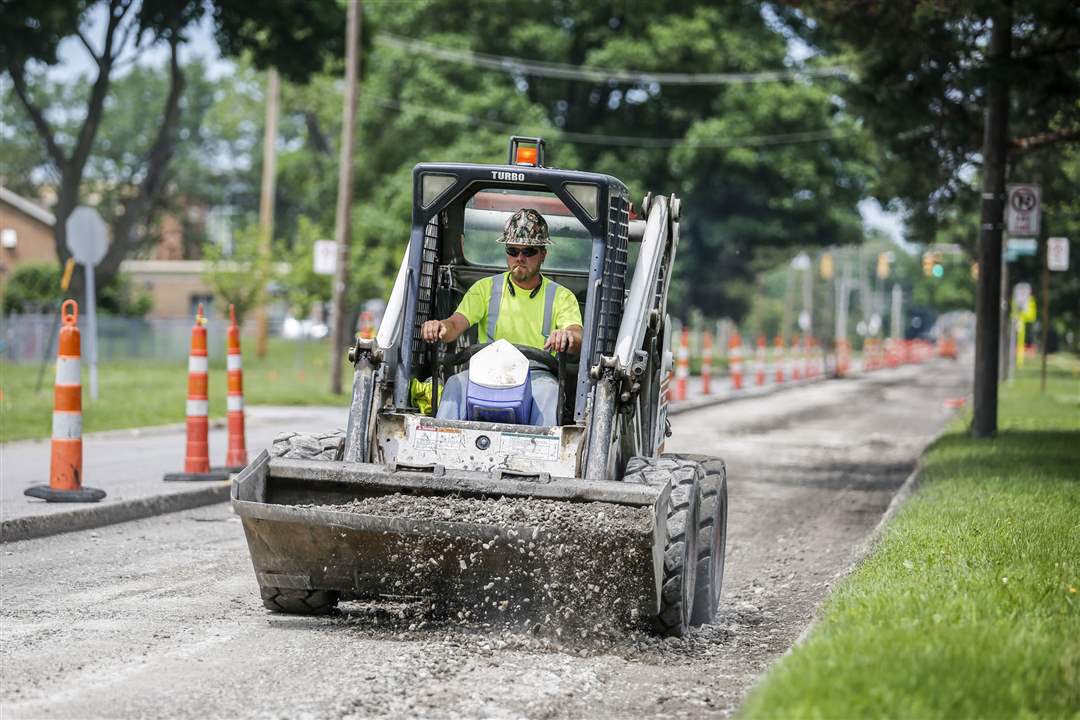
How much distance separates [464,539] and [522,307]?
188 cm

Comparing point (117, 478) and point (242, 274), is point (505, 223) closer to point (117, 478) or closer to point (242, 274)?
point (117, 478)

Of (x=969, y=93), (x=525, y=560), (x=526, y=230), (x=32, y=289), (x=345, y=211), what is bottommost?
(x=525, y=560)

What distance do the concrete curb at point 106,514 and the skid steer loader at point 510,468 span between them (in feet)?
10.2

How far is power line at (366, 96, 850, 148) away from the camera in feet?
140

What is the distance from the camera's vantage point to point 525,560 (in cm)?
650

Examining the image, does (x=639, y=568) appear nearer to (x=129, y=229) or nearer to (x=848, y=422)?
(x=848, y=422)

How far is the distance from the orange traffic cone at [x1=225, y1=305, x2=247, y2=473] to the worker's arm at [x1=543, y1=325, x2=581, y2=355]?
5.36m

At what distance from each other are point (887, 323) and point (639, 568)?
16339cm

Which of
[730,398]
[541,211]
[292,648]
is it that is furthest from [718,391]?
[292,648]

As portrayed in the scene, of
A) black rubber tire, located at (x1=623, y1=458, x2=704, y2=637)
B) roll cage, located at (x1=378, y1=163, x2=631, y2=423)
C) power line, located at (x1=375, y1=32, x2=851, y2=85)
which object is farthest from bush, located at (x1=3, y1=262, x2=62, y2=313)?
black rubber tire, located at (x1=623, y1=458, x2=704, y2=637)

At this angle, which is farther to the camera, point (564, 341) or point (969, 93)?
point (969, 93)

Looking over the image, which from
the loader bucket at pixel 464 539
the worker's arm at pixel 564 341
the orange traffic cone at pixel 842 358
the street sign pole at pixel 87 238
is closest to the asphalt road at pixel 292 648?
the loader bucket at pixel 464 539

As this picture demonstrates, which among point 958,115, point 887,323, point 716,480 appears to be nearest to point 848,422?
point 958,115

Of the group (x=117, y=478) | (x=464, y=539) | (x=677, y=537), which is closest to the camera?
(x=464, y=539)
